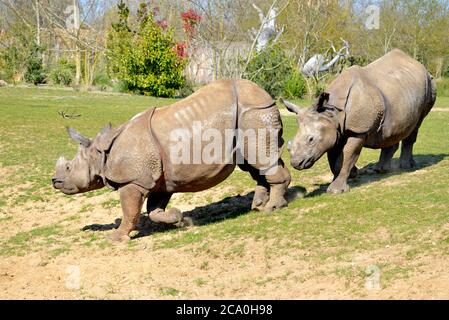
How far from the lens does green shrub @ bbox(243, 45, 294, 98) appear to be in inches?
1142

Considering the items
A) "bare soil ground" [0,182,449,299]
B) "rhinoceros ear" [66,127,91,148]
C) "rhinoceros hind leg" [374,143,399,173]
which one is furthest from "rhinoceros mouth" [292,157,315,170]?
"rhinoceros ear" [66,127,91,148]

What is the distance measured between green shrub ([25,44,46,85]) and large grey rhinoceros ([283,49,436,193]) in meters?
25.2

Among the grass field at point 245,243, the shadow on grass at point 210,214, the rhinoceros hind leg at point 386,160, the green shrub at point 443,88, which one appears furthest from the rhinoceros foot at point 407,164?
the green shrub at point 443,88

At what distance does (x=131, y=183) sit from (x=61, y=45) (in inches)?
1601

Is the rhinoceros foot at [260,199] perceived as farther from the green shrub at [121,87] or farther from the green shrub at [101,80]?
the green shrub at [101,80]

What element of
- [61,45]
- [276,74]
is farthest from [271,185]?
[61,45]

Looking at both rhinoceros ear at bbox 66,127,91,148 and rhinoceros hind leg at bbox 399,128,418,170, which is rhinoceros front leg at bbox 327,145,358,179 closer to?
rhinoceros hind leg at bbox 399,128,418,170

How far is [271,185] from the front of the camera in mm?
9234

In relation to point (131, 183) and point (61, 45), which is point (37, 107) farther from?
point (61, 45)

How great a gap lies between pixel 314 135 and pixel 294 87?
797 inches

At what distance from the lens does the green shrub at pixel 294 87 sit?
2920cm

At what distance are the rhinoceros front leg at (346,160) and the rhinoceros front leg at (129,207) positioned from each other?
2761 millimetres

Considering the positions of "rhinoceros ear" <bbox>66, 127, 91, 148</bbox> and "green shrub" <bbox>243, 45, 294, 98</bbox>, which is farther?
"green shrub" <bbox>243, 45, 294, 98</bbox>

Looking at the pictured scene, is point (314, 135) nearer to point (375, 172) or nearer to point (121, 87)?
point (375, 172)
